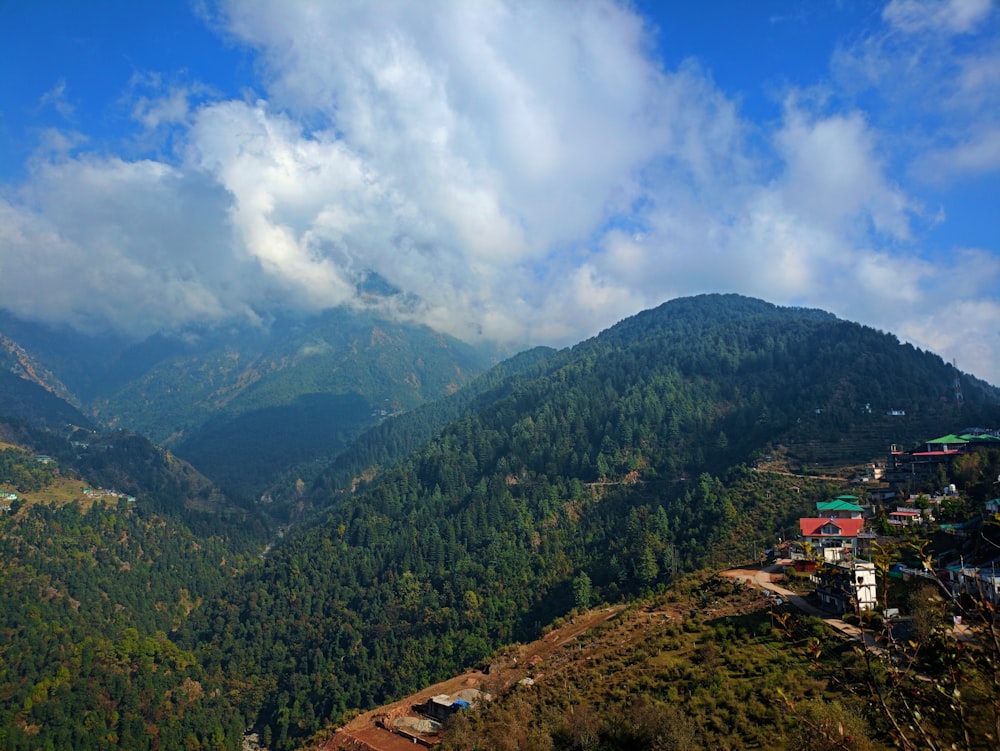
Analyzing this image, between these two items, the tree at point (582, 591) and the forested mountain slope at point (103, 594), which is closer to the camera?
the tree at point (582, 591)

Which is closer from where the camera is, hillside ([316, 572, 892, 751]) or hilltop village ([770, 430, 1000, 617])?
hillside ([316, 572, 892, 751])

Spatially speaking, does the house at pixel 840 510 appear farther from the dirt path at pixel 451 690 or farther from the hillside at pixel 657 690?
the dirt path at pixel 451 690

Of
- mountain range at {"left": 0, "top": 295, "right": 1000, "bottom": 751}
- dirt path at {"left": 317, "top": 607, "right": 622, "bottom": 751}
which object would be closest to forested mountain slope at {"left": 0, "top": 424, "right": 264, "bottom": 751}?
mountain range at {"left": 0, "top": 295, "right": 1000, "bottom": 751}

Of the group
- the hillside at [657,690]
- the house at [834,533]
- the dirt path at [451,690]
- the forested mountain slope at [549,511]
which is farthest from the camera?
the forested mountain slope at [549,511]

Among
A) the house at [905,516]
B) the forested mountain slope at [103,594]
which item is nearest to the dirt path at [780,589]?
the house at [905,516]

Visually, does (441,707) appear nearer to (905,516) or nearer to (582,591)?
(582,591)

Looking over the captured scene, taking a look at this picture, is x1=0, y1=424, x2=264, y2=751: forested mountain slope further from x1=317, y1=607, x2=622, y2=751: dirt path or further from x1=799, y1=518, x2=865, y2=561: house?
x1=799, y1=518, x2=865, y2=561: house

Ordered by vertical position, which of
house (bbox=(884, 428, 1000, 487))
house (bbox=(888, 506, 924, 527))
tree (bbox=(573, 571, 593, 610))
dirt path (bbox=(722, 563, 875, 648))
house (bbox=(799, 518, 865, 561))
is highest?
house (bbox=(884, 428, 1000, 487))

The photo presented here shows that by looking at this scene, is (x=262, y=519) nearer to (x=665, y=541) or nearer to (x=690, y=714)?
(x=665, y=541)

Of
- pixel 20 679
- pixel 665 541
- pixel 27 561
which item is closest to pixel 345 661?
pixel 20 679
